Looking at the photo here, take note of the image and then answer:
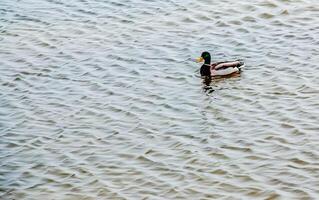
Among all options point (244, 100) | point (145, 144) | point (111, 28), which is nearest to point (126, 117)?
point (145, 144)

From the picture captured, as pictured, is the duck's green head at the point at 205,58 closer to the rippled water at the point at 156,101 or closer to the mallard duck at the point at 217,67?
the mallard duck at the point at 217,67

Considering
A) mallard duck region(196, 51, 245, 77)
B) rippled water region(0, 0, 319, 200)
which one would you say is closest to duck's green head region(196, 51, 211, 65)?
mallard duck region(196, 51, 245, 77)

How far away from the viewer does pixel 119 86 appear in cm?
2336

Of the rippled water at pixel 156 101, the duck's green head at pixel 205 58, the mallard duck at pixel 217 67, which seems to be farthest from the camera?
the duck's green head at pixel 205 58

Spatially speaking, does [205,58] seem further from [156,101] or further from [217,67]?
[156,101]

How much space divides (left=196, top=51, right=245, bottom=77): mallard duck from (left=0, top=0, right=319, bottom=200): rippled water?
1.00ft

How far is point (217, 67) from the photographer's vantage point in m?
24.2

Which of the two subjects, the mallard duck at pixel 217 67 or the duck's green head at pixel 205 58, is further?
the duck's green head at pixel 205 58

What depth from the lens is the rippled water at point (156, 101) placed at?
18.2 metres

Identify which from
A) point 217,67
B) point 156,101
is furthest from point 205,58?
point 156,101

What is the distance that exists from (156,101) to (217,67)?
2.85 m

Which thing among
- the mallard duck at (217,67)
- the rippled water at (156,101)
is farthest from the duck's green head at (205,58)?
the rippled water at (156,101)

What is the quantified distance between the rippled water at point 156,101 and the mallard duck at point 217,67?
30 centimetres

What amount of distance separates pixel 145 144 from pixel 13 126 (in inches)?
147
